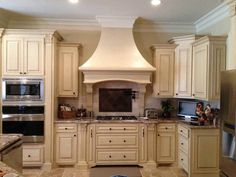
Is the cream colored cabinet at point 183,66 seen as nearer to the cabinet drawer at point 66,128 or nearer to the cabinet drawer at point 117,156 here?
the cabinet drawer at point 117,156

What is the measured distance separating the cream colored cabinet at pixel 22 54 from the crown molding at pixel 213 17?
316 centimetres

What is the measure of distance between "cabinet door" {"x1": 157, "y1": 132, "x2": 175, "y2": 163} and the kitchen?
4.2 inches

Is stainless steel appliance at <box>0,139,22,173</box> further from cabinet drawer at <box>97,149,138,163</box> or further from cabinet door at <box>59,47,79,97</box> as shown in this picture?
cabinet door at <box>59,47,79,97</box>

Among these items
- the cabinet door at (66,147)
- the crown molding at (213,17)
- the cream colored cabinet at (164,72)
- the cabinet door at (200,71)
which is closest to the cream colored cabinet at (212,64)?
the cabinet door at (200,71)

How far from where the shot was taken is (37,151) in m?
5.13

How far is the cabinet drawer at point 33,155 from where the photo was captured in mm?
5113

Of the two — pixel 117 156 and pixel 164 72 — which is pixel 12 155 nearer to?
pixel 117 156

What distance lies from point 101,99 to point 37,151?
169cm

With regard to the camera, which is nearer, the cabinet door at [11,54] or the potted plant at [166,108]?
the cabinet door at [11,54]

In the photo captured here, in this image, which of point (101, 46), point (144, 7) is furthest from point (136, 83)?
point (144, 7)

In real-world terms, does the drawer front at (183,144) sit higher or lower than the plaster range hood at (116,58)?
lower

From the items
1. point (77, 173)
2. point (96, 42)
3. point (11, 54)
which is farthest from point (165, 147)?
point (11, 54)

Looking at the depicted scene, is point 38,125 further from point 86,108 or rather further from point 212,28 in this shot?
point 212,28

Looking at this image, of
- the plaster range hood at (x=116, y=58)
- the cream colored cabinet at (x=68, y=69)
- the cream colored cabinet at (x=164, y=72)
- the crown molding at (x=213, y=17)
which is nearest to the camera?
the crown molding at (x=213, y=17)
